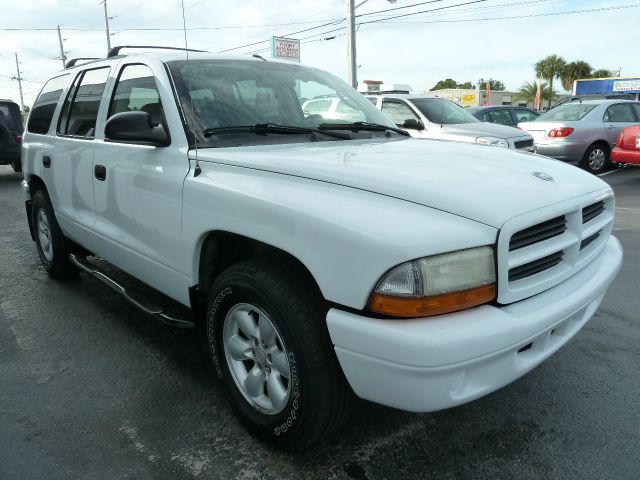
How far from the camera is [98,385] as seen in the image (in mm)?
2895

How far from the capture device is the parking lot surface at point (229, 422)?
2203 mm

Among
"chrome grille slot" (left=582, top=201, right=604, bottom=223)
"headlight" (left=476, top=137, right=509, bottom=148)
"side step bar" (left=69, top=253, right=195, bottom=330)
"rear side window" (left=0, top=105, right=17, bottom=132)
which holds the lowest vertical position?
"side step bar" (left=69, top=253, right=195, bottom=330)

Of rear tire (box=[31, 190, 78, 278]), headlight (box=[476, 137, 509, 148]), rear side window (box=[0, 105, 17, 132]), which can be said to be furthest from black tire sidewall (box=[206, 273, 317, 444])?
rear side window (box=[0, 105, 17, 132])

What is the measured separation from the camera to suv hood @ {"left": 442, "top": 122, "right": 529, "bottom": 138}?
8.96 meters

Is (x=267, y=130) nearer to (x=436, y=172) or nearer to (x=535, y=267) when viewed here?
(x=436, y=172)

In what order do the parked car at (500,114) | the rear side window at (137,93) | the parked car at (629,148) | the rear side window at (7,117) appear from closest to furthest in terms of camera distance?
the rear side window at (137,93), the parked car at (629,148), the rear side window at (7,117), the parked car at (500,114)

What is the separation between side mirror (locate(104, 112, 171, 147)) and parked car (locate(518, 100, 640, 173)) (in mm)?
9490

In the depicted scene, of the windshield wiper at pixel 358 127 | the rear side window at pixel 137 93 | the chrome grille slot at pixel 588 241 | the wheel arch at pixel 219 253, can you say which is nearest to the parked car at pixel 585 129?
the windshield wiper at pixel 358 127

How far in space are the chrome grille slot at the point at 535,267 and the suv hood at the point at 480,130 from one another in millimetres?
7151

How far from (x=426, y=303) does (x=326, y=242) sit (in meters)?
0.40

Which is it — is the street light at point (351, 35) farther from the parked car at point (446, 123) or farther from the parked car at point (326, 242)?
the parked car at point (326, 242)

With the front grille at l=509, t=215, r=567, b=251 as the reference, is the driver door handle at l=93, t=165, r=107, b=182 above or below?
above

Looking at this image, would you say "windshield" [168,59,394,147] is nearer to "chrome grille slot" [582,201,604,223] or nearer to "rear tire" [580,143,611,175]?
"chrome grille slot" [582,201,604,223]

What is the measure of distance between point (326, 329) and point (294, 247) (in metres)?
0.32
